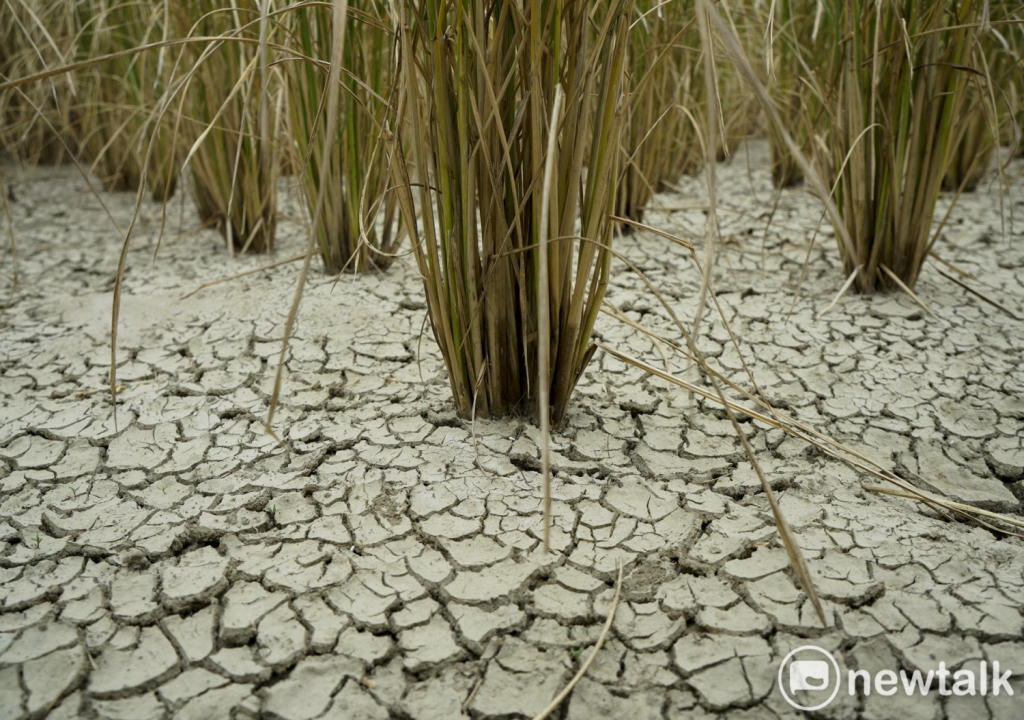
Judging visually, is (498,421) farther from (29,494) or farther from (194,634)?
(29,494)

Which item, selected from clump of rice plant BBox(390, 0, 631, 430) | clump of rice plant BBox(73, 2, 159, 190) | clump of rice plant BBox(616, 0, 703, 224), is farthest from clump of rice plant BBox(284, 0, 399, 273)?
clump of rice plant BBox(73, 2, 159, 190)

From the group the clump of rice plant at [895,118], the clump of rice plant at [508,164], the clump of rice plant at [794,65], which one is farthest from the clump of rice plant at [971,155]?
the clump of rice plant at [508,164]

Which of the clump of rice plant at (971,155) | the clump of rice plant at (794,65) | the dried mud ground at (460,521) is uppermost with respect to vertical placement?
the clump of rice plant at (794,65)

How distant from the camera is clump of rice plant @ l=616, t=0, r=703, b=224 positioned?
192 centimetres

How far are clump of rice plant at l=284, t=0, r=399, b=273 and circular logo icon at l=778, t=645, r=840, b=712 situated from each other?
3.51ft

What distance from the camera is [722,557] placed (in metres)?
1.03

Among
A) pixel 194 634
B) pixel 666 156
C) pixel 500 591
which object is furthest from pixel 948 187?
pixel 194 634

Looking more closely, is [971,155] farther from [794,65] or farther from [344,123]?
[344,123]

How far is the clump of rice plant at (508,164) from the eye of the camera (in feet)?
3.11

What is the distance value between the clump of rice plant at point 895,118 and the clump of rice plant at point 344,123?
1001 mm

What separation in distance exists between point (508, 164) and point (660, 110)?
4.22 ft

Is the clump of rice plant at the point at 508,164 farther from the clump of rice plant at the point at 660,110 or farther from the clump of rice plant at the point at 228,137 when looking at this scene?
the clump of rice plant at the point at 228,137

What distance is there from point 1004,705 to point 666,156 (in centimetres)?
199

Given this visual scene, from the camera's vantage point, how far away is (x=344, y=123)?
1728mm
